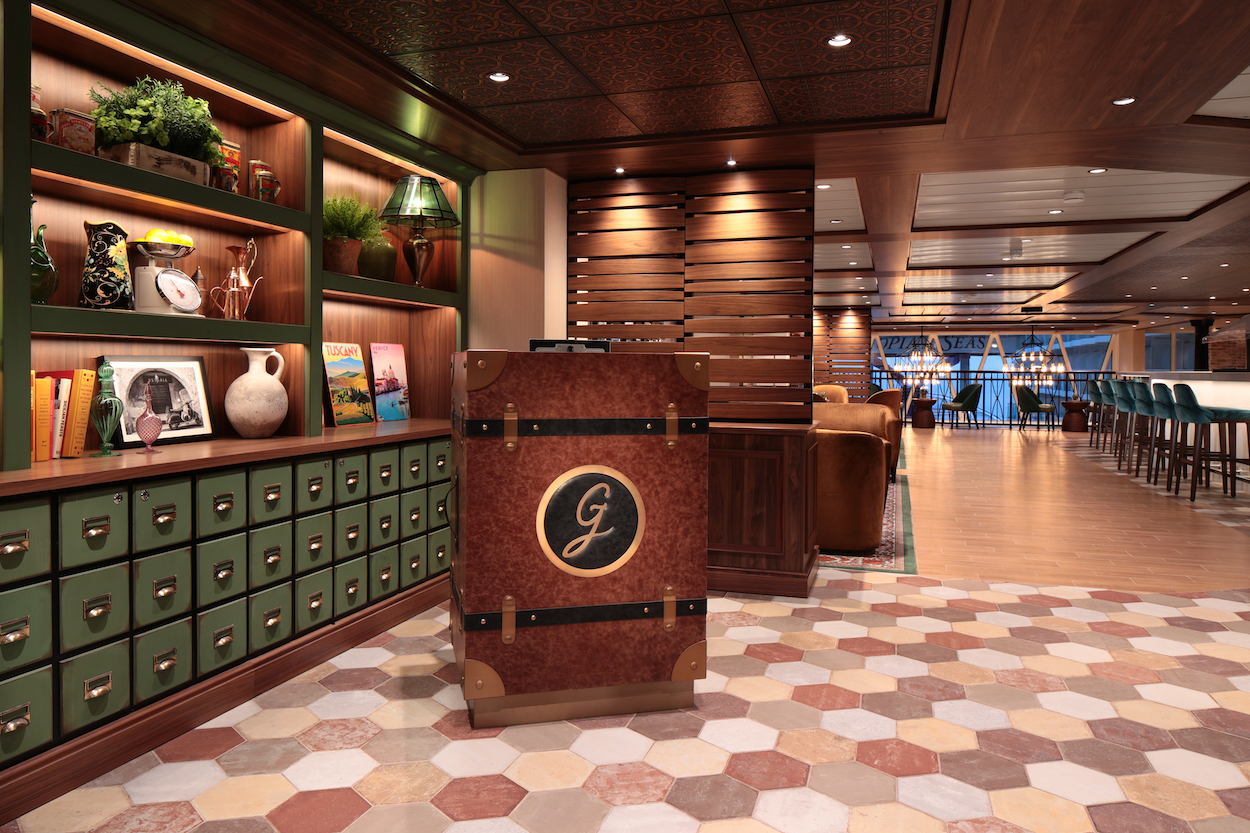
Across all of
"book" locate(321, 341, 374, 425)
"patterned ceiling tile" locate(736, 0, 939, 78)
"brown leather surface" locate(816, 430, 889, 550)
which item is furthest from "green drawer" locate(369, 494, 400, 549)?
"brown leather surface" locate(816, 430, 889, 550)

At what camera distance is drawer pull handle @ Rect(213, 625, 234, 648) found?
2689mm

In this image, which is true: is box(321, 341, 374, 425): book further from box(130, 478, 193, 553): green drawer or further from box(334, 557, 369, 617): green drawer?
box(130, 478, 193, 553): green drawer

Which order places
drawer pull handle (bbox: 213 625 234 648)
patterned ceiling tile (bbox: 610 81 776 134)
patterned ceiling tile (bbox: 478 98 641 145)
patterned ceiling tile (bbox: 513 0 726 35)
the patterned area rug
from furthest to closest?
1. the patterned area rug
2. patterned ceiling tile (bbox: 478 98 641 145)
3. patterned ceiling tile (bbox: 610 81 776 134)
4. patterned ceiling tile (bbox: 513 0 726 35)
5. drawer pull handle (bbox: 213 625 234 648)

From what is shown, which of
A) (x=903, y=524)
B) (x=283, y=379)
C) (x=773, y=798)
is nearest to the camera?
(x=773, y=798)

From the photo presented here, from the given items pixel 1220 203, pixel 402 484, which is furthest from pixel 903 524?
pixel 402 484

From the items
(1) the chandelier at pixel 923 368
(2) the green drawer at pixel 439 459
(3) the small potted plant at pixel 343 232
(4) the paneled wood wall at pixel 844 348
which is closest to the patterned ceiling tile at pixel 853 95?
(3) the small potted plant at pixel 343 232

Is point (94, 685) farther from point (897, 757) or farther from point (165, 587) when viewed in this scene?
point (897, 757)

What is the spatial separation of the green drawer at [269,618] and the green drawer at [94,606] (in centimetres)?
52

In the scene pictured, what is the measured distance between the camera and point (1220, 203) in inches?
251

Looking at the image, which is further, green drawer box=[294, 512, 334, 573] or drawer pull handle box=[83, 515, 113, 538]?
green drawer box=[294, 512, 334, 573]

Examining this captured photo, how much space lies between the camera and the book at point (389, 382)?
4375 millimetres

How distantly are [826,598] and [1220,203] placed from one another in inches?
204

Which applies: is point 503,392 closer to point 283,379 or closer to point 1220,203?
point 283,379

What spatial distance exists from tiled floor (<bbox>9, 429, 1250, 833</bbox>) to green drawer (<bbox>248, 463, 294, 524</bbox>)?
660 millimetres
